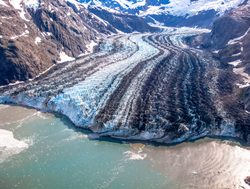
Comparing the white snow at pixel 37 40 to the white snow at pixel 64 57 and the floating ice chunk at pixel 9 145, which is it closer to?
the white snow at pixel 64 57

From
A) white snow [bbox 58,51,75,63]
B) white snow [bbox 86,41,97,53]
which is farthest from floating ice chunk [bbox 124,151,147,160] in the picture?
white snow [bbox 86,41,97,53]

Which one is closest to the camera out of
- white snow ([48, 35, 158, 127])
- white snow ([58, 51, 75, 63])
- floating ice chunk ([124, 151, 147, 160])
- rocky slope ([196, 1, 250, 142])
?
floating ice chunk ([124, 151, 147, 160])

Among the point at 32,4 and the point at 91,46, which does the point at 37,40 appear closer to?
the point at 32,4

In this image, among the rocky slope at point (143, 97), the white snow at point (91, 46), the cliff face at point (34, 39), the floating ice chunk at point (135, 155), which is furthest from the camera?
the white snow at point (91, 46)

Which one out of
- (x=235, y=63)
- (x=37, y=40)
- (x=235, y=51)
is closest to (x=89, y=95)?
(x=37, y=40)

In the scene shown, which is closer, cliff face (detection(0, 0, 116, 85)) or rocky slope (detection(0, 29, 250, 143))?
rocky slope (detection(0, 29, 250, 143))

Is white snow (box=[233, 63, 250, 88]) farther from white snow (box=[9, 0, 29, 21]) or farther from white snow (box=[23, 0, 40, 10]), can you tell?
white snow (box=[23, 0, 40, 10])

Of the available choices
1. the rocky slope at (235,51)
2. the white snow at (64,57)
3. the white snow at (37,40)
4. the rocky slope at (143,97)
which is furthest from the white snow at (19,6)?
the rocky slope at (235,51)
